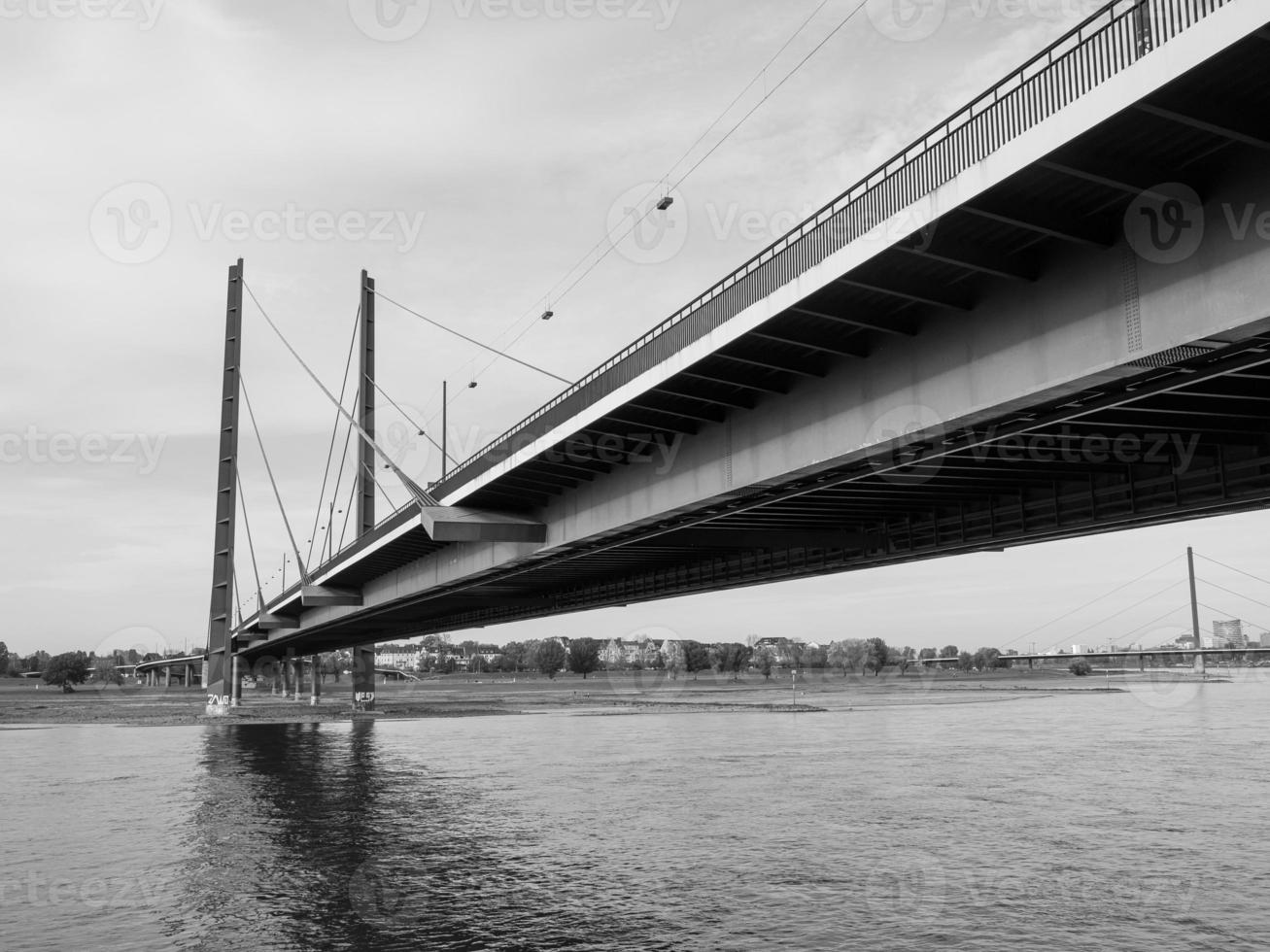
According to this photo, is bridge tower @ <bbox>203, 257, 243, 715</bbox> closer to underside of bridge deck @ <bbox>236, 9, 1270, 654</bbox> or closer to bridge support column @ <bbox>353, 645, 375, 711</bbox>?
bridge support column @ <bbox>353, 645, 375, 711</bbox>

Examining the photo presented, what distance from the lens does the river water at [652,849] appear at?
56.4ft

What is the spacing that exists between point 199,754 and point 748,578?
26163 mm

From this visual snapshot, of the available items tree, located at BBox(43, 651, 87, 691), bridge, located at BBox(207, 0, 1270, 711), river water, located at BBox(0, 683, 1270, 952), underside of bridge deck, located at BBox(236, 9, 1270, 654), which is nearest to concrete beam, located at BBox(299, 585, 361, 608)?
river water, located at BBox(0, 683, 1270, 952)

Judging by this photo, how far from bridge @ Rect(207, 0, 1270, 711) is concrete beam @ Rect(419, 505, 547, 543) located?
0.10 metres

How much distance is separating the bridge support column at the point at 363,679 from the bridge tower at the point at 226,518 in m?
11.6

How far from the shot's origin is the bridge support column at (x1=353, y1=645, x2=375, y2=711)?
317 ft

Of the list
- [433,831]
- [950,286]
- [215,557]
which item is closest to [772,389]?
[950,286]

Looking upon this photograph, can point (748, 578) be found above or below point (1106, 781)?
above

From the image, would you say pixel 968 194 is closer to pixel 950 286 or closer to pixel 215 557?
pixel 950 286

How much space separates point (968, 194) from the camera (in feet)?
46.9

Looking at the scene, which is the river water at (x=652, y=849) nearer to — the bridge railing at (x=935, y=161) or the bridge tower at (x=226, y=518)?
the bridge railing at (x=935, y=161)

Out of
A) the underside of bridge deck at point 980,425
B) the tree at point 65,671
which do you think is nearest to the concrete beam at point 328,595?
the underside of bridge deck at point 980,425

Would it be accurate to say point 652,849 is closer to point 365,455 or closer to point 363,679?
point 365,455

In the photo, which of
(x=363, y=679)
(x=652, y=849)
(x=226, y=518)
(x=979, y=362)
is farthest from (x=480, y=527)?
(x=363, y=679)
